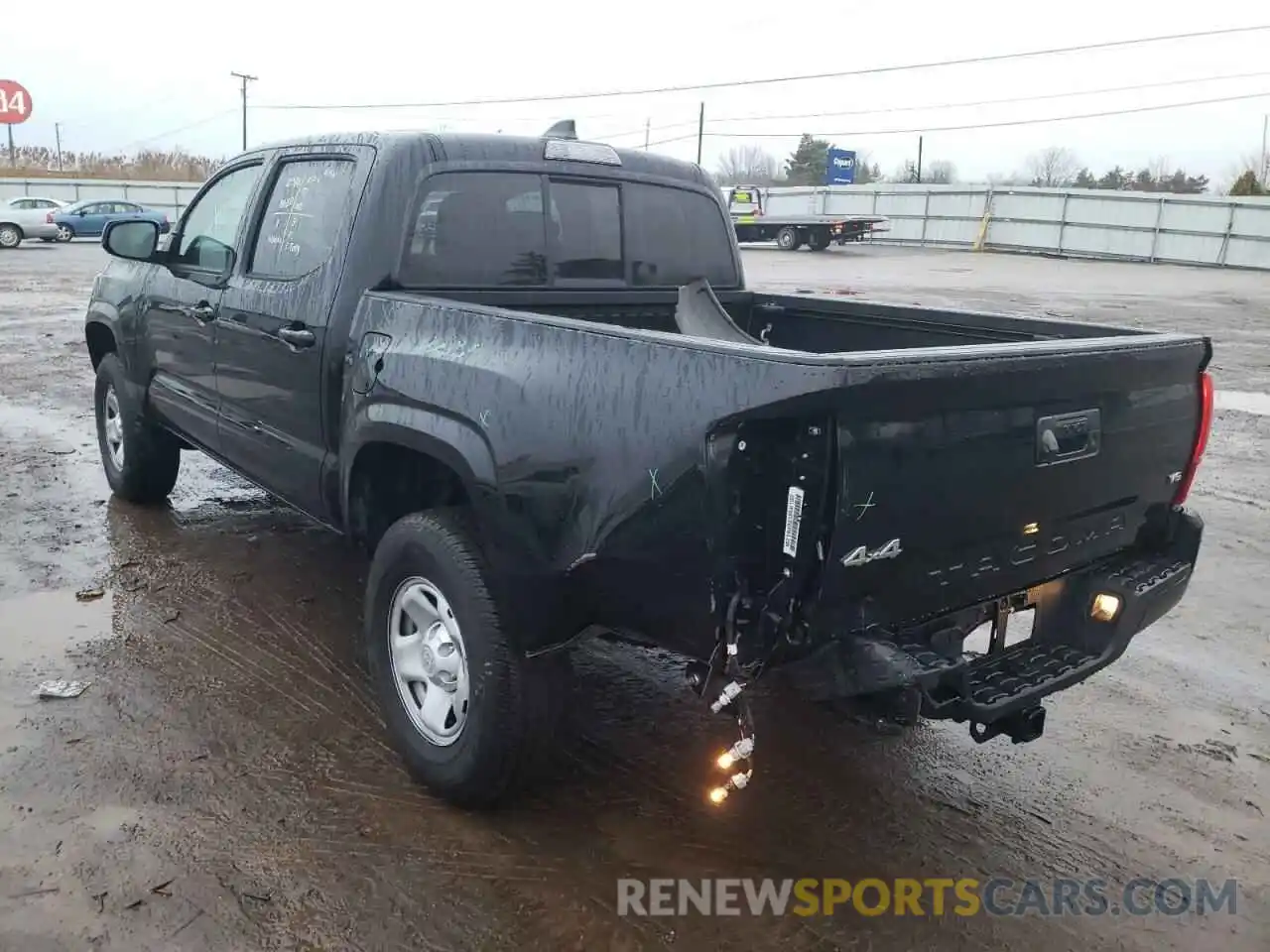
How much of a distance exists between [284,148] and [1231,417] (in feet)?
27.9

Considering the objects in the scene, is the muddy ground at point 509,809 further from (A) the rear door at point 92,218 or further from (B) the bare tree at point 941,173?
(B) the bare tree at point 941,173

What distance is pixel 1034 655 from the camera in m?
2.97

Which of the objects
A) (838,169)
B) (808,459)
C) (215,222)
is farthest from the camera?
(838,169)

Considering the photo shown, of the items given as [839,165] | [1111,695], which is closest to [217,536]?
[1111,695]

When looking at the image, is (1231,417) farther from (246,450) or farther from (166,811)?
(166,811)

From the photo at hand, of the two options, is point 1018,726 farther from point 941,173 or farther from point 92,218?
point 941,173

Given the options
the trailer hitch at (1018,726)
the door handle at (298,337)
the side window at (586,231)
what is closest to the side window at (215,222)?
the door handle at (298,337)

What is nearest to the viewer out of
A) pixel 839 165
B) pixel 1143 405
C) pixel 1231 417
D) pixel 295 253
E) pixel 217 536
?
pixel 1143 405

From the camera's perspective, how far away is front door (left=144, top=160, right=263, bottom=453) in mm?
4617

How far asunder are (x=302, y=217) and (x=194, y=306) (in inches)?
38.8

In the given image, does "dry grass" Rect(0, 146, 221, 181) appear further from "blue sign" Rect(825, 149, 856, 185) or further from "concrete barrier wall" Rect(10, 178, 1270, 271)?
"blue sign" Rect(825, 149, 856, 185)

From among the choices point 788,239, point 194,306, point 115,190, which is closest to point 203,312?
point 194,306

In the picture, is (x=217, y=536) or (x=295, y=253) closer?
(x=295, y=253)

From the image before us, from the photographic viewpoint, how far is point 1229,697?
4094 millimetres
